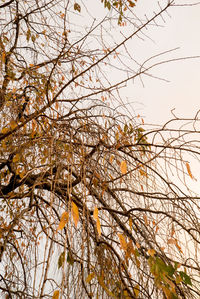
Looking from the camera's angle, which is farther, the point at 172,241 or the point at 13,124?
the point at 13,124

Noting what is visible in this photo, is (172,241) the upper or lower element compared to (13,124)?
lower

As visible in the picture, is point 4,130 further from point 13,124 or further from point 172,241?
point 172,241

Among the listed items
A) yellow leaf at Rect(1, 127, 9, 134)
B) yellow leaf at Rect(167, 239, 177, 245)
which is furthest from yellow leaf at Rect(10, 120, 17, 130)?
yellow leaf at Rect(167, 239, 177, 245)

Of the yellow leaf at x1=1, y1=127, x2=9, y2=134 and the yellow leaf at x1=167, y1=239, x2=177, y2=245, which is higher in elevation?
the yellow leaf at x1=1, y1=127, x2=9, y2=134

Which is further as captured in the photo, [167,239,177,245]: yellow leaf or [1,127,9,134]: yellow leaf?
[1,127,9,134]: yellow leaf

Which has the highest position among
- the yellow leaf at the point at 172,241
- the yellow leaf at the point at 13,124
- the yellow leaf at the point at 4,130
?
the yellow leaf at the point at 4,130

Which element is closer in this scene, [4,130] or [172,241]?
[172,241]

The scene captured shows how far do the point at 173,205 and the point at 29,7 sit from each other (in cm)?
139

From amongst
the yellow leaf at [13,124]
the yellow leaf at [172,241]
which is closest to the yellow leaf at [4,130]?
the yellow leaf at [13,124]

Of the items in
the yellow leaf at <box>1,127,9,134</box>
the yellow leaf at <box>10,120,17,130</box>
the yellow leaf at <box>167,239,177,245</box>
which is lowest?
the yellow leaf at <box>167,239,177,245</box>

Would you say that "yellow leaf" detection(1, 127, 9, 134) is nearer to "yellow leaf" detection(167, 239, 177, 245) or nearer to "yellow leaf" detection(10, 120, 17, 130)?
"yellow leaf" detection(10, 120, 17, 130)

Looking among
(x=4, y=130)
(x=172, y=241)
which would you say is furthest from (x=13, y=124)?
(x=172, y=241)

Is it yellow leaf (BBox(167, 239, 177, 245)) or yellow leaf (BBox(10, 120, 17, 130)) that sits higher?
yellow leaf (BBox(10, 120, 17, 130))

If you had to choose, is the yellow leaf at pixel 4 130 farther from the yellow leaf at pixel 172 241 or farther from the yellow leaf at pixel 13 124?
the yellow leaf at pixel 172 241
